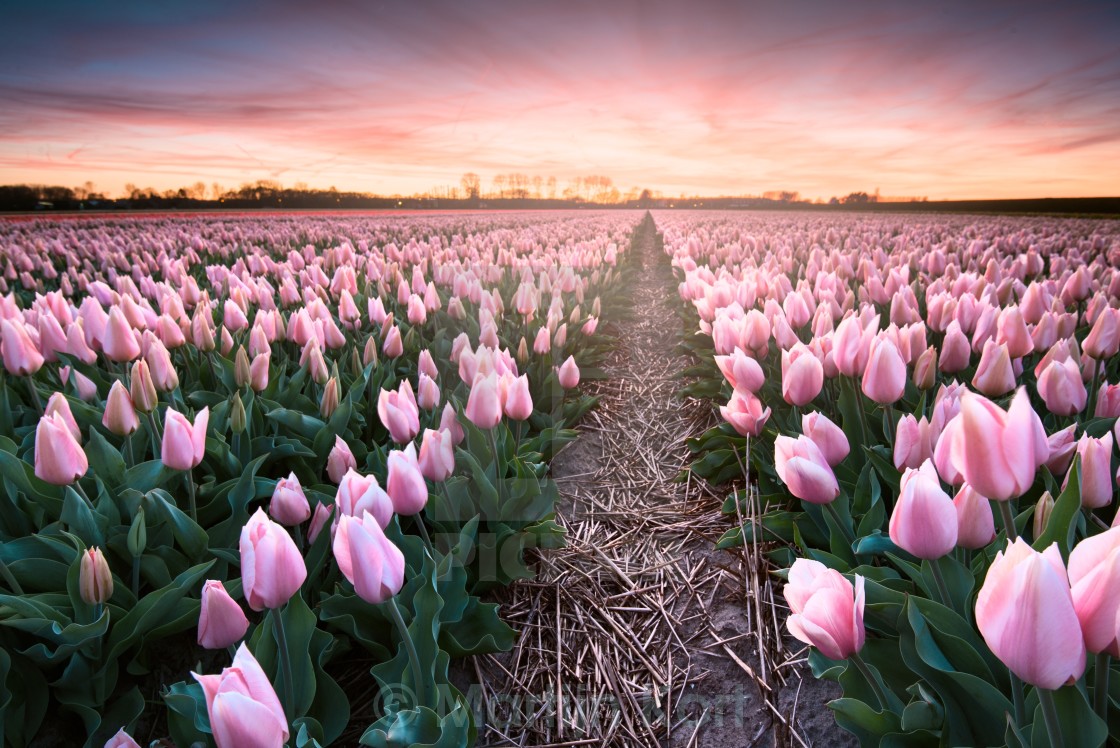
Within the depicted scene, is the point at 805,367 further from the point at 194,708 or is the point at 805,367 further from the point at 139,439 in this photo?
the point at 139,439

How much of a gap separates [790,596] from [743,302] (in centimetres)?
332

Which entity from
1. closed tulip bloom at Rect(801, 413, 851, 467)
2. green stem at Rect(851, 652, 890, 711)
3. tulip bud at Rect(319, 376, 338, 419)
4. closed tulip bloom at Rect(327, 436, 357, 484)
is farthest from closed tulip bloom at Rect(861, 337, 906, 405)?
tulip bud at Rect(319, 376, 338, 419)

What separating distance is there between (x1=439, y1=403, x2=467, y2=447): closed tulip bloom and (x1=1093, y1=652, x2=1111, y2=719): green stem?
1711 millimetres

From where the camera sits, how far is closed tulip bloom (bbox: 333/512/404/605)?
1221 millimetres

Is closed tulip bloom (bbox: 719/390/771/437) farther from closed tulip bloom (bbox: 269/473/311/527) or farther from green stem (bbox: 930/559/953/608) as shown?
closed tulip bloom (bbox: 269/473/311/527)

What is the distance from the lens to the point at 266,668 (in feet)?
4.76

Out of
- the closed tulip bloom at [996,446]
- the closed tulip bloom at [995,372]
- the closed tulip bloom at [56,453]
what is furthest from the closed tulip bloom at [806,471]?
the closed tulip bloom at [56,453]

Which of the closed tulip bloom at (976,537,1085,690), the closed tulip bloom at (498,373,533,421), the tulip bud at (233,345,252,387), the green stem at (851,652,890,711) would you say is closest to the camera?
the closed tulip bloom at (976,537,1085,690)

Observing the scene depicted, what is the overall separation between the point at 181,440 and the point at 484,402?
977 mm

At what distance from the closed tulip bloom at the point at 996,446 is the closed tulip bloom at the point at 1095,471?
1.25ft

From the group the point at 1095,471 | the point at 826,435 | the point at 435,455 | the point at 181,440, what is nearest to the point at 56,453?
the point at 181,440

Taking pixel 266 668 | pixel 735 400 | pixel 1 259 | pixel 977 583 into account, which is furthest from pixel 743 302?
pixel 1 259

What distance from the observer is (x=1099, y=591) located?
0.81 m

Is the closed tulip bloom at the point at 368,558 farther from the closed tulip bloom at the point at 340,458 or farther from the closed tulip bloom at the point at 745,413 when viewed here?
the closed tulip bloom at the point at 745,413
